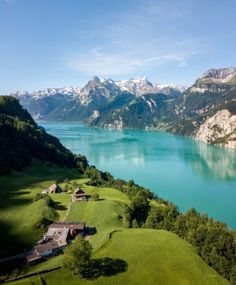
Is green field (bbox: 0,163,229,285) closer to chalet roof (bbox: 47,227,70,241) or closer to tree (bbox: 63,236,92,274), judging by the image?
tree (bbox: 63,236,92,274)

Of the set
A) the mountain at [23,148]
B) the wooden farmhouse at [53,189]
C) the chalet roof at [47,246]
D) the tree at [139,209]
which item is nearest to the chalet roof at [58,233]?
the chalet roof at [47,246]

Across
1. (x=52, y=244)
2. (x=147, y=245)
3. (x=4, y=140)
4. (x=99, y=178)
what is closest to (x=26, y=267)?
(x=52, y=244)

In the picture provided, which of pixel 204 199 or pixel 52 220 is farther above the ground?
pixel 52 220

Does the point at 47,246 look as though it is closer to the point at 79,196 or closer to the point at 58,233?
the point at 58,233

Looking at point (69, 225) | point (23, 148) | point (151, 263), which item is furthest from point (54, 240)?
point (23, 148)

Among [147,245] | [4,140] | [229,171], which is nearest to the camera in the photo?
[147,245]

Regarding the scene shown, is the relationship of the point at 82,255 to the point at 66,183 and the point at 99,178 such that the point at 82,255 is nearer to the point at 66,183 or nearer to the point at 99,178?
the point at 66,183

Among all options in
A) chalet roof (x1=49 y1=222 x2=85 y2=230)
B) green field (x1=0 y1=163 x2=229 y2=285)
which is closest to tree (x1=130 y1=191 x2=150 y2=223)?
green field (x1=0 y1=163 x2=229 y2=285)
